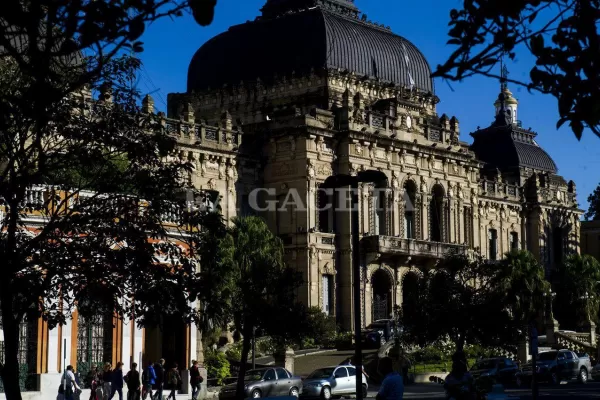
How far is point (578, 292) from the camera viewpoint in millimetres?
76062

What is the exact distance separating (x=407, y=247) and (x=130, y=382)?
3544 cm

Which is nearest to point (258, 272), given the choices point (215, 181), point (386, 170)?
point (215, 181)

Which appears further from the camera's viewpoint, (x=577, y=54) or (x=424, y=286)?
(x=424, y=286)

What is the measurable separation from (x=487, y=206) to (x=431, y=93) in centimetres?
1115

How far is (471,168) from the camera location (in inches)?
2943

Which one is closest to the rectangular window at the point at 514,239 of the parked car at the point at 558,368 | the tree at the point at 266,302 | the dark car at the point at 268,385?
the parked car at the point at 558,368

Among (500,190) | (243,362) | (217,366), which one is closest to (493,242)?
(500,190)

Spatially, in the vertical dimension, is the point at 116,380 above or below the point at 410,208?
below

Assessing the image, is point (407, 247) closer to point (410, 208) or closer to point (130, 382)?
point (410, 208)

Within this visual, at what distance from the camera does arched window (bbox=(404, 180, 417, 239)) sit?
227 ft

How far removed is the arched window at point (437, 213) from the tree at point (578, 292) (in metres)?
10.5

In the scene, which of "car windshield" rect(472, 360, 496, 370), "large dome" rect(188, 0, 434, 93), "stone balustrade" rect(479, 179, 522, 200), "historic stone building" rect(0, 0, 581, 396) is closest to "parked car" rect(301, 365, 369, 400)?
"car windshield" rect(472, 360, 496, 370)

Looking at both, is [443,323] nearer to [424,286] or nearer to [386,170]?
[424,286]

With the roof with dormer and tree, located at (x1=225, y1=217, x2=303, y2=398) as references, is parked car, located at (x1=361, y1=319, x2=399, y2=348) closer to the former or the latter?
tree, located at (x1=225, y1=217, x2=303, y2=398)
